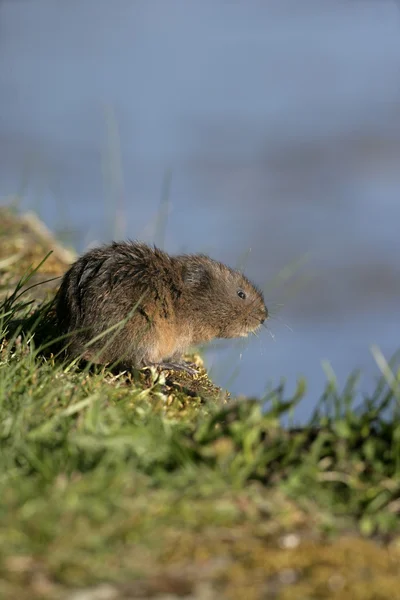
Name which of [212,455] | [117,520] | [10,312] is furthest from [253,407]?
[10,312]

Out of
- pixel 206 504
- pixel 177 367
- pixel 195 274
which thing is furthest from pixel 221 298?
pixel 206 504

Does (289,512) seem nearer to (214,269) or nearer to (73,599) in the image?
(73,599)

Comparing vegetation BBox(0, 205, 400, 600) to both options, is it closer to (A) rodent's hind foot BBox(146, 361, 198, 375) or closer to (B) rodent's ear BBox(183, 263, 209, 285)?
(A) rodent's hind foot BBox(146, 361, 198, 375)

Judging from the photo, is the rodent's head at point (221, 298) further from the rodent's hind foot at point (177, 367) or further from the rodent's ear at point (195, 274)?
the rodent's hind foot at point (177, 367)

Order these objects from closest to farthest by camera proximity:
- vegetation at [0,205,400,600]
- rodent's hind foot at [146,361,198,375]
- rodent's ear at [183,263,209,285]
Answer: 1. vegetation at [0,205,400,600]
2. rodent's hind foot at [146,361,198,375]
3. rodent's ear at [183,263,209,285]

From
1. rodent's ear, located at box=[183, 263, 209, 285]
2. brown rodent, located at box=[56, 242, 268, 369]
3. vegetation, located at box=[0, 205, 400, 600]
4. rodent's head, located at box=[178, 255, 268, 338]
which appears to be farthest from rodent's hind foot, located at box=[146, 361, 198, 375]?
vegetation, located at box=[0, 205, 400, 600]

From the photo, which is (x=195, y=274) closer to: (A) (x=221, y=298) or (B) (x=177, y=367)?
(A) (x=221, y=298)
